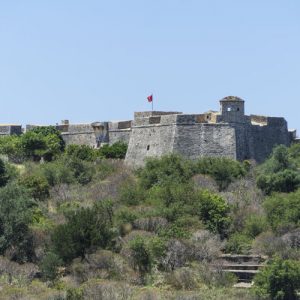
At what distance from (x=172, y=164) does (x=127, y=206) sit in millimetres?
4493

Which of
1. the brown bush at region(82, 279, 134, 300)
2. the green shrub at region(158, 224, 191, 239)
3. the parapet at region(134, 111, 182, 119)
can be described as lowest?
the brown bush at region(82, 279, 134, 300)

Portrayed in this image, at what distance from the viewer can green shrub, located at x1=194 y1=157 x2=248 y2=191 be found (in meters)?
→ 53.9

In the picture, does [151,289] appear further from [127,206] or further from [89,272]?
[127,206]

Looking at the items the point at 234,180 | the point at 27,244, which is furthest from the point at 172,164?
the point at 27,244

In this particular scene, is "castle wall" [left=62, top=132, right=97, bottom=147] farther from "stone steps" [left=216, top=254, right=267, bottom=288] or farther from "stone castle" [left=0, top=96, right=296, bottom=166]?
"stone steps" [left=216, top=254, right=267, bottom=288]

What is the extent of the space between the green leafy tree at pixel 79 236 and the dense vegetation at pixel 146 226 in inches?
1.5

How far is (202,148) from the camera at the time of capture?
188ft

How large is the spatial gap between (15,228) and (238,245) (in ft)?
28.1

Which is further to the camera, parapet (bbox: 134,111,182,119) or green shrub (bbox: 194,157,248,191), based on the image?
parapet (bbox: 134,111,182,119)

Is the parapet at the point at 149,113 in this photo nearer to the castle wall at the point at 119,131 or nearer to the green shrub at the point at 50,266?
the castle wall at the point at 119,131

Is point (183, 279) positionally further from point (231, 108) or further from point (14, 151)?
point (14, 151)

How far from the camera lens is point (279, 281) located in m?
39.1

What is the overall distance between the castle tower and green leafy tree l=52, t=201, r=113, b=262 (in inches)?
543

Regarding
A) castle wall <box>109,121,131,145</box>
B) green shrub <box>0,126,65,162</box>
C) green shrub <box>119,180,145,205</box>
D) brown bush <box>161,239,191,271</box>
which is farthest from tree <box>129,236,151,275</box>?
castle wall <box>109,121,131,145</box>
